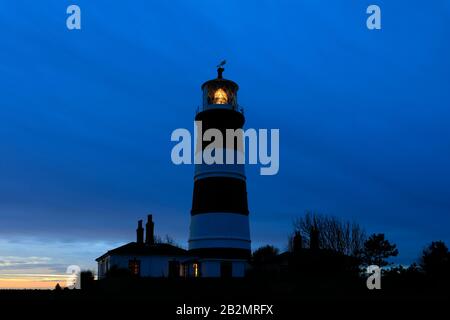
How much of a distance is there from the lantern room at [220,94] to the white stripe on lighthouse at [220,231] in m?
8.33

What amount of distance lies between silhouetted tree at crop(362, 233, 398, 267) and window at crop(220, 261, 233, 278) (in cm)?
1963

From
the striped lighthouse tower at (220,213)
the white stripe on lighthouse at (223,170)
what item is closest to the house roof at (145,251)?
the striped lighthouse tower at (220,213)

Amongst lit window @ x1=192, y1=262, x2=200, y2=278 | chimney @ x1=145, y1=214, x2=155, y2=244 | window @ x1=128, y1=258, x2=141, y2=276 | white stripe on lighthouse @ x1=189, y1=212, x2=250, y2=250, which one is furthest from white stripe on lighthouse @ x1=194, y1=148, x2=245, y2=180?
window @ x1=128, y1=258, x2=141, y2=276

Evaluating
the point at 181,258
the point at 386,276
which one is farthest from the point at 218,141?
the point at 386,276

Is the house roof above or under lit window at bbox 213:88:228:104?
under

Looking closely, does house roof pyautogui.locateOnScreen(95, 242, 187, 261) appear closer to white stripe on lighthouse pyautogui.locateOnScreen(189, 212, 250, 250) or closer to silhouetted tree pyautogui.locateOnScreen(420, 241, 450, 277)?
white stripe on lighthouse pyautogui.locateOnScreen(189, 212, 250, 250)

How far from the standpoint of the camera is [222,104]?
41.7m

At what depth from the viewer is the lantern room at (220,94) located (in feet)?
139

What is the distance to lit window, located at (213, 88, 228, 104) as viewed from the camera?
42.2 metres

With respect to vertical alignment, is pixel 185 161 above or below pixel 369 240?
above

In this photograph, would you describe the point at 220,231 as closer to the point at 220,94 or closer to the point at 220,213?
the point at 220,213
